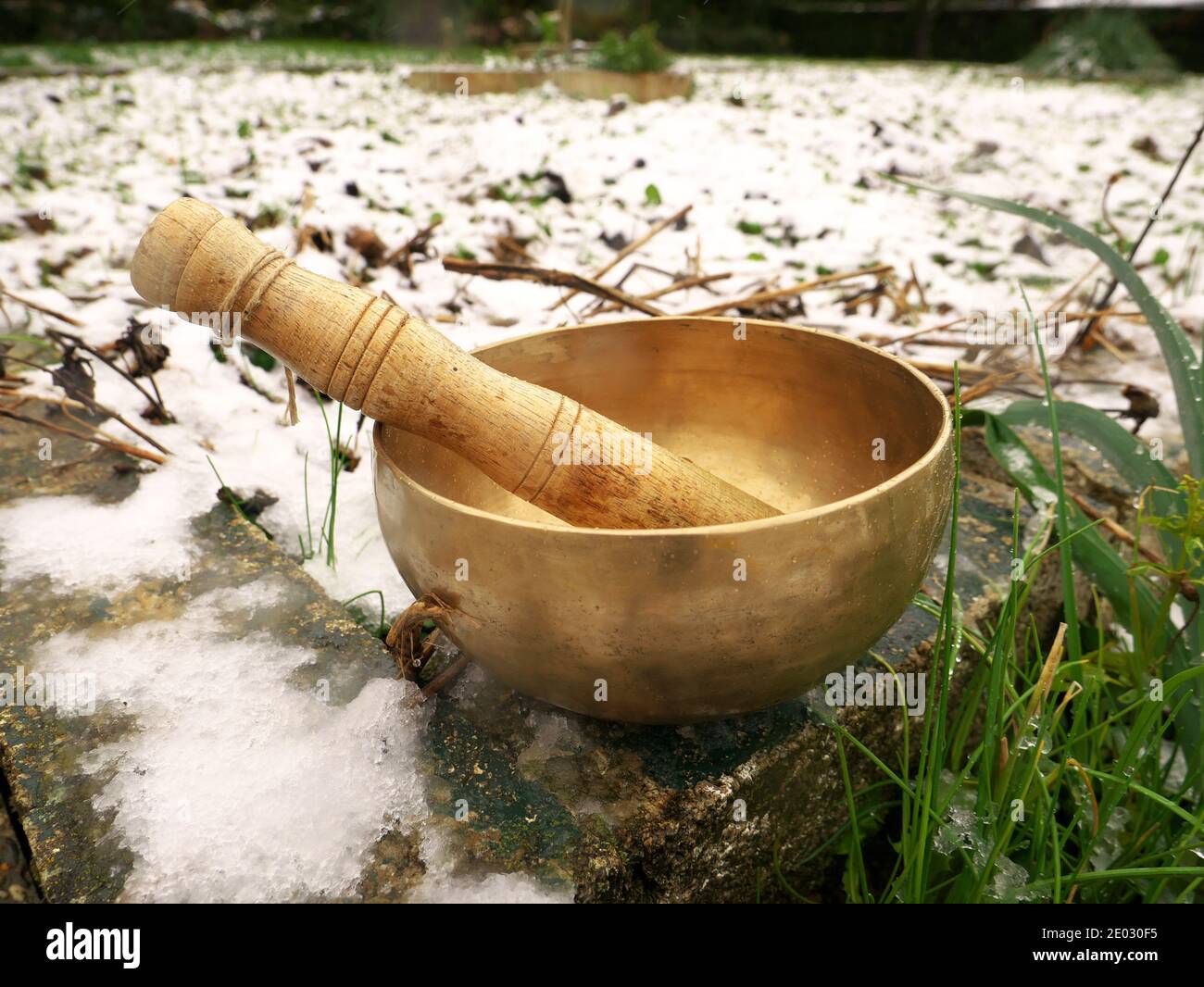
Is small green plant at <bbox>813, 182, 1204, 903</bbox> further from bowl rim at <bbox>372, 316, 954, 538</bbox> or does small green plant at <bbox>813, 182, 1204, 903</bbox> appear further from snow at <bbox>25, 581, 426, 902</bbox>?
snow at <bbox>25, 581, 426, 902</bbox>

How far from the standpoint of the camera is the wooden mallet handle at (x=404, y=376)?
3.54 feet

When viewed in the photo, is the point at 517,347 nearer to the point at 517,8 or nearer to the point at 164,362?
the point at 164,362

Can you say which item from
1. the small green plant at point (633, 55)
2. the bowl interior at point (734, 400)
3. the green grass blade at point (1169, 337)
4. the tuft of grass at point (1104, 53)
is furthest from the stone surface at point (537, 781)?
the tuft of grass at point (1104, 53)

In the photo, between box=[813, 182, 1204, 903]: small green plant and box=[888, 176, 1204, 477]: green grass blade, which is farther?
box=[888, 176, 1204, 477]: green grass blade

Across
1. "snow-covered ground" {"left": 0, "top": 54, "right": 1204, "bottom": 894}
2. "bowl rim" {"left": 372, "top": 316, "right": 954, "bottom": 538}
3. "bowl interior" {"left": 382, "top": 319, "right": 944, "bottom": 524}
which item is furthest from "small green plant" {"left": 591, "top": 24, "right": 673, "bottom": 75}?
"bowl rim" {"left": 372, "top": 316, "right": 954, "bottom": 538}

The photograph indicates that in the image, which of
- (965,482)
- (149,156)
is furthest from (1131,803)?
(149,156)

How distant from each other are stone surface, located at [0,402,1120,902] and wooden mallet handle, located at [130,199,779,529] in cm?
28

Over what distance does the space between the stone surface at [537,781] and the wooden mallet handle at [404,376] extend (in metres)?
0.28

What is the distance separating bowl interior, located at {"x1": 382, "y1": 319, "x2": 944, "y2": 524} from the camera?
134 cm

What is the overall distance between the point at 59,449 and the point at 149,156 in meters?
2.64

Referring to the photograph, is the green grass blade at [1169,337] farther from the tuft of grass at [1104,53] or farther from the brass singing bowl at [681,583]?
the tuft of grass at [1104,53]

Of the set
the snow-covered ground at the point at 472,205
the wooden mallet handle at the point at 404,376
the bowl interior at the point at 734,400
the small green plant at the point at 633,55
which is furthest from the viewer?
the small green plant at the point at 633,55

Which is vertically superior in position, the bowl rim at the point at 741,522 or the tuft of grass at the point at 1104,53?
the tuft of grass at the point at 1104,53

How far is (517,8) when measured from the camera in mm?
11273
